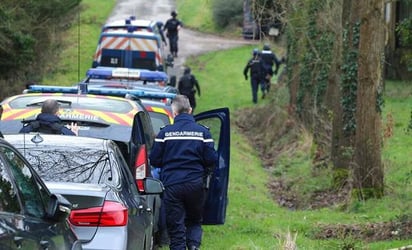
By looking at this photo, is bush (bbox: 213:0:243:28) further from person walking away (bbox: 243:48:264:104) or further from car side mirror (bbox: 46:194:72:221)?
car side mirror (bbox: 46:194:72:221)

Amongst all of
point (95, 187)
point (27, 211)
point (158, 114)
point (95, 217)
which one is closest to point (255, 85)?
point (158, 114)

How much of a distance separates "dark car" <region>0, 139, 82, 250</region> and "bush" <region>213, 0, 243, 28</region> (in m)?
38.8

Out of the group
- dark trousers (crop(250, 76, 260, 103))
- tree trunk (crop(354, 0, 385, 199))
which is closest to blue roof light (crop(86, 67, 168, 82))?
tree trunk (crop(354, 0, 385, 199))

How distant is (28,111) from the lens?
11359 mm

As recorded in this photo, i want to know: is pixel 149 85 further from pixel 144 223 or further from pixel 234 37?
pixel 234 37

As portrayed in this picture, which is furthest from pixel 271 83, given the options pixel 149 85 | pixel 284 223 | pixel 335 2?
pixel 284 223

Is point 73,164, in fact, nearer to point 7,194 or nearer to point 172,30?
point 7,194

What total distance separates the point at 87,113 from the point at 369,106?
20.2 ft

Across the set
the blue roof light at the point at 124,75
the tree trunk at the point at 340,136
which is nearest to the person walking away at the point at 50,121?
the blue roof light at the point at 124,75

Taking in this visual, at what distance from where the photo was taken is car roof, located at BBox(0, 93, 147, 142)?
34.2ft

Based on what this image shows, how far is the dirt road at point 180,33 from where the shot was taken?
43394 millimetres

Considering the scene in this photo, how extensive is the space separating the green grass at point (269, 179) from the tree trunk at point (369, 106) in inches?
14.0

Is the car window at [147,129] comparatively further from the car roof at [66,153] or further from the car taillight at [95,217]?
the car taillight at [95,217]

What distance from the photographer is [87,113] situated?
10.6 meters
